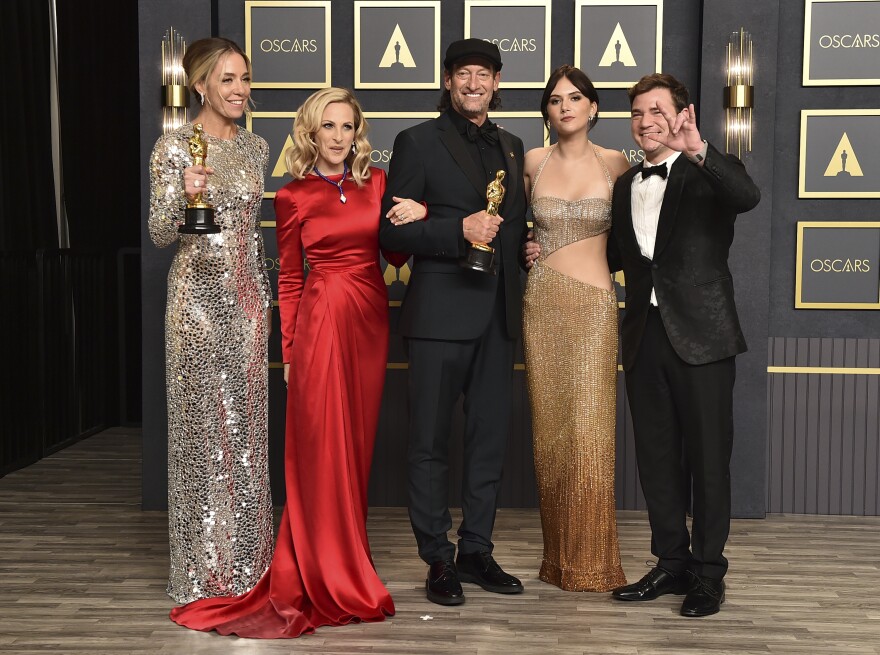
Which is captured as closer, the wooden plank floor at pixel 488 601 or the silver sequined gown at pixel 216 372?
the wooden plank floor at pixel 488 601

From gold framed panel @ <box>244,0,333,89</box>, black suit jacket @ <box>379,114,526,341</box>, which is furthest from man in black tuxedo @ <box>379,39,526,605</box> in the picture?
gold framed panel @ <box>244,0,333,89</box>

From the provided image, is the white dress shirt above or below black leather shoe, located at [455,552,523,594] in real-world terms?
above

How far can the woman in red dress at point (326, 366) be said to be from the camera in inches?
133

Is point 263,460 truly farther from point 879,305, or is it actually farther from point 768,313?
point 879,305

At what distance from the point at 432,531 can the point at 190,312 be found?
1.21 meters

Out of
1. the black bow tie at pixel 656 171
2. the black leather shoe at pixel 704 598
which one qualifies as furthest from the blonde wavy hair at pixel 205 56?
the black leather shoe at pixel 704 598

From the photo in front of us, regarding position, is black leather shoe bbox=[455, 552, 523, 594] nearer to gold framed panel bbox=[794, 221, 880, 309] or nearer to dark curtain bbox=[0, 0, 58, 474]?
gold framed panel bbox=[794, 221, 880, 309]

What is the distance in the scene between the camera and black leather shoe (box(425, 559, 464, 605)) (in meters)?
3.51

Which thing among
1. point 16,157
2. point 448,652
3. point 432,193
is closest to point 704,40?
point 432,193

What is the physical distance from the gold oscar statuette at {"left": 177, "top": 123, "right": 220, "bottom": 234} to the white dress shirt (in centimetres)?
151

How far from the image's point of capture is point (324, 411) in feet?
11.4

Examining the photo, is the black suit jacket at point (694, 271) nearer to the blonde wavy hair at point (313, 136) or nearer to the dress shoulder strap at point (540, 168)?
the dress shoulder strap at point (540, 168)

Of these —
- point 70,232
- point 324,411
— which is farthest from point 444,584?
point 70,232

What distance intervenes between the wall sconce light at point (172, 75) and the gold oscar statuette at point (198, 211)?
1577 millimetres
